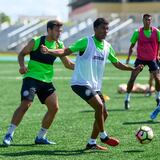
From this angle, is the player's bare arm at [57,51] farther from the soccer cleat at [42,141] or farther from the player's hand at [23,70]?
the soccer cleat at [42,141]

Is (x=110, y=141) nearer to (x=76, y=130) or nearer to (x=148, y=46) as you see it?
(x=76, y=130)

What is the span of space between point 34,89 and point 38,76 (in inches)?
8.9

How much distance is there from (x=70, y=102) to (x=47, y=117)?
740cm

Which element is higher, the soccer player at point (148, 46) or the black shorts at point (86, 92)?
the black shorts at point (86, 92)

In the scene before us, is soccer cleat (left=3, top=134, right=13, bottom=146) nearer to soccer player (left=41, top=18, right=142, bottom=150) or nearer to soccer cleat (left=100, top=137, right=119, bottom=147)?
soccer player (left=41, top=18, right=142, bottom=150)

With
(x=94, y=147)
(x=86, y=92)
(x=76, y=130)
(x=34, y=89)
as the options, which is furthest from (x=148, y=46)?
(x=86, y=92)

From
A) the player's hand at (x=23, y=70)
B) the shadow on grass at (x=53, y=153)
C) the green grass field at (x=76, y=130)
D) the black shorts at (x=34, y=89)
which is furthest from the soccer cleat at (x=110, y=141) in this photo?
the player's hand at (x=23, y=70)

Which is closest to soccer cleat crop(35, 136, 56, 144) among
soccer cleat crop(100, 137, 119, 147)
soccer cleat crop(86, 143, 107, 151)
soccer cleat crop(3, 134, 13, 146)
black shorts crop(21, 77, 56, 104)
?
soccer cleat crop(3, 134, 13, 146)

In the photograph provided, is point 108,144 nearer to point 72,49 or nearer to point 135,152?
point 135,152

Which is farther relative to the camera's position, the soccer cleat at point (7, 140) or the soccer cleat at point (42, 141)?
the soccer cleat at point (42, 141)

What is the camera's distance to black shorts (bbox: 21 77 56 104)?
31.2ft

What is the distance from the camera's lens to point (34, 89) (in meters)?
9.55

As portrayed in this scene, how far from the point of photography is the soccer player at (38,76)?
9.45 metres

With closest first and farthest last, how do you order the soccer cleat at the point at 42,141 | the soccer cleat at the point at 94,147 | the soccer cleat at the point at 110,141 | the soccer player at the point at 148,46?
the soccer cleat at the point at 110,141, the soccer cleat at the point at 94,147, the soccer cleat at the point at 42,141, the soccer player at the point at 148,46
